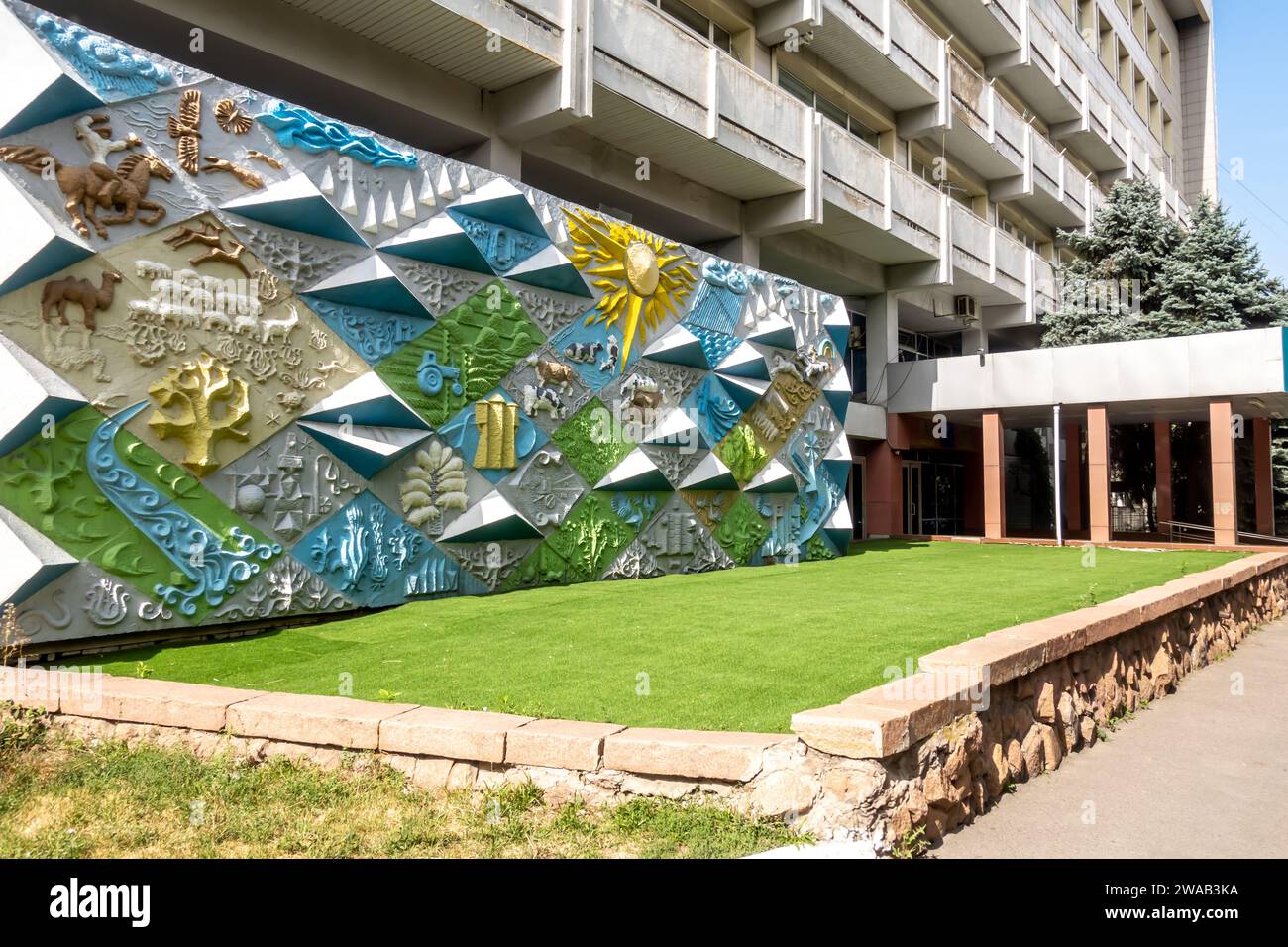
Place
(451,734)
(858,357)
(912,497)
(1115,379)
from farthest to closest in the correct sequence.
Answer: (912,497), (858,357), (1115,379), (451,734)

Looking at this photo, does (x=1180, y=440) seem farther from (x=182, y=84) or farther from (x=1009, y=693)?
(x=182, y=84)

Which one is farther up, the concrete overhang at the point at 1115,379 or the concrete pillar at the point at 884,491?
the concrete overhang at the point at 1115,379

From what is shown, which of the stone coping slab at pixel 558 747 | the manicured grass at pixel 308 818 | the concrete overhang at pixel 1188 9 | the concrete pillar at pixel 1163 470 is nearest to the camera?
the manicured grass at pixel 308 818

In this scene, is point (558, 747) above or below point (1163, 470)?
below

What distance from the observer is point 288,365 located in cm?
887

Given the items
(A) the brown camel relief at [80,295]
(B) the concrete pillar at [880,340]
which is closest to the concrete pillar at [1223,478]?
(B) the concrete pillar at [880,340]

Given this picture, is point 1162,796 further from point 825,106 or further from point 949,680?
point 825,106

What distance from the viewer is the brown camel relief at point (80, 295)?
7262 mm

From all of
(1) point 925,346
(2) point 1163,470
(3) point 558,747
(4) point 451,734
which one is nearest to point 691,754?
(3) point 558,747

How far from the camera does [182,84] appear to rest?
8164mm

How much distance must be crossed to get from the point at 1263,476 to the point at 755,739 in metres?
23.2

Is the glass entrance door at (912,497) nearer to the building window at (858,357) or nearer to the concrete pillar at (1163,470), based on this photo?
Answer: the building window at (858,357)

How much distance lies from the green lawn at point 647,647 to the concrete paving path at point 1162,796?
1153 mm

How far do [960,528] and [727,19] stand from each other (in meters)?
16.8
